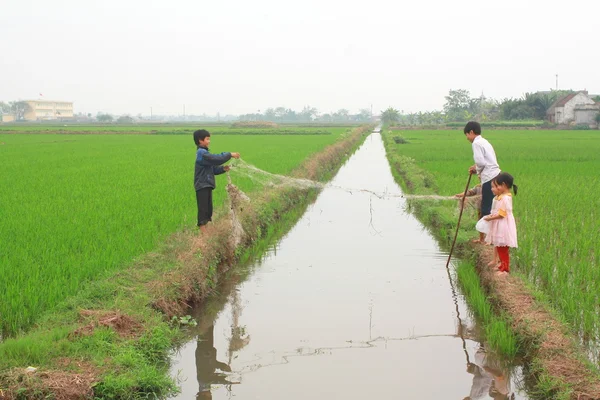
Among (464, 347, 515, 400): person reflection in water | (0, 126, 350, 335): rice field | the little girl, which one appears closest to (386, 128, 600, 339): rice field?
the little girl

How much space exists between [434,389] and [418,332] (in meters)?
0.97

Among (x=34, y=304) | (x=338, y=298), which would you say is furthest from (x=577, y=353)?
(x=34, y=304)

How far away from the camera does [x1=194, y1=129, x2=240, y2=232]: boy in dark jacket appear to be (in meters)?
5.90

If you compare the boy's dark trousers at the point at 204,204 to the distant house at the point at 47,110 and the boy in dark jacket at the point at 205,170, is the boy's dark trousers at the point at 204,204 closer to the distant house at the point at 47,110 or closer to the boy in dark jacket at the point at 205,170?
the boy in dark jacket at the point at 205,170

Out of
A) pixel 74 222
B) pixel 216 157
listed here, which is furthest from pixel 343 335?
pixel 74 222

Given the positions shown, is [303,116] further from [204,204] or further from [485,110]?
[204,204]

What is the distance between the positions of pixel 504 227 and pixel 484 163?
3.31 feet

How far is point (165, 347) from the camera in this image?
4023 mm

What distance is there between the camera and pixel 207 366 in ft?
13.2

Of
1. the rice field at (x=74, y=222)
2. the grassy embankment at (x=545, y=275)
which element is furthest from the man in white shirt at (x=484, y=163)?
the rice field at (x=74, y=222)

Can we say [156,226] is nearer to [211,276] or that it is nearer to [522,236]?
[211,276]

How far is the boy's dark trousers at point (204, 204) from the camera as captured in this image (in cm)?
617

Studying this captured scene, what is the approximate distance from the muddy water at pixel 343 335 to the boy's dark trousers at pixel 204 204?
0.83 m

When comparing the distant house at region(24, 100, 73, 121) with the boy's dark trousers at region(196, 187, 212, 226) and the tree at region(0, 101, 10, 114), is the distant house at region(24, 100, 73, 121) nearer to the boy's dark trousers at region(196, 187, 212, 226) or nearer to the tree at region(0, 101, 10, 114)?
the tree at region(0, 101, 10, 114)
